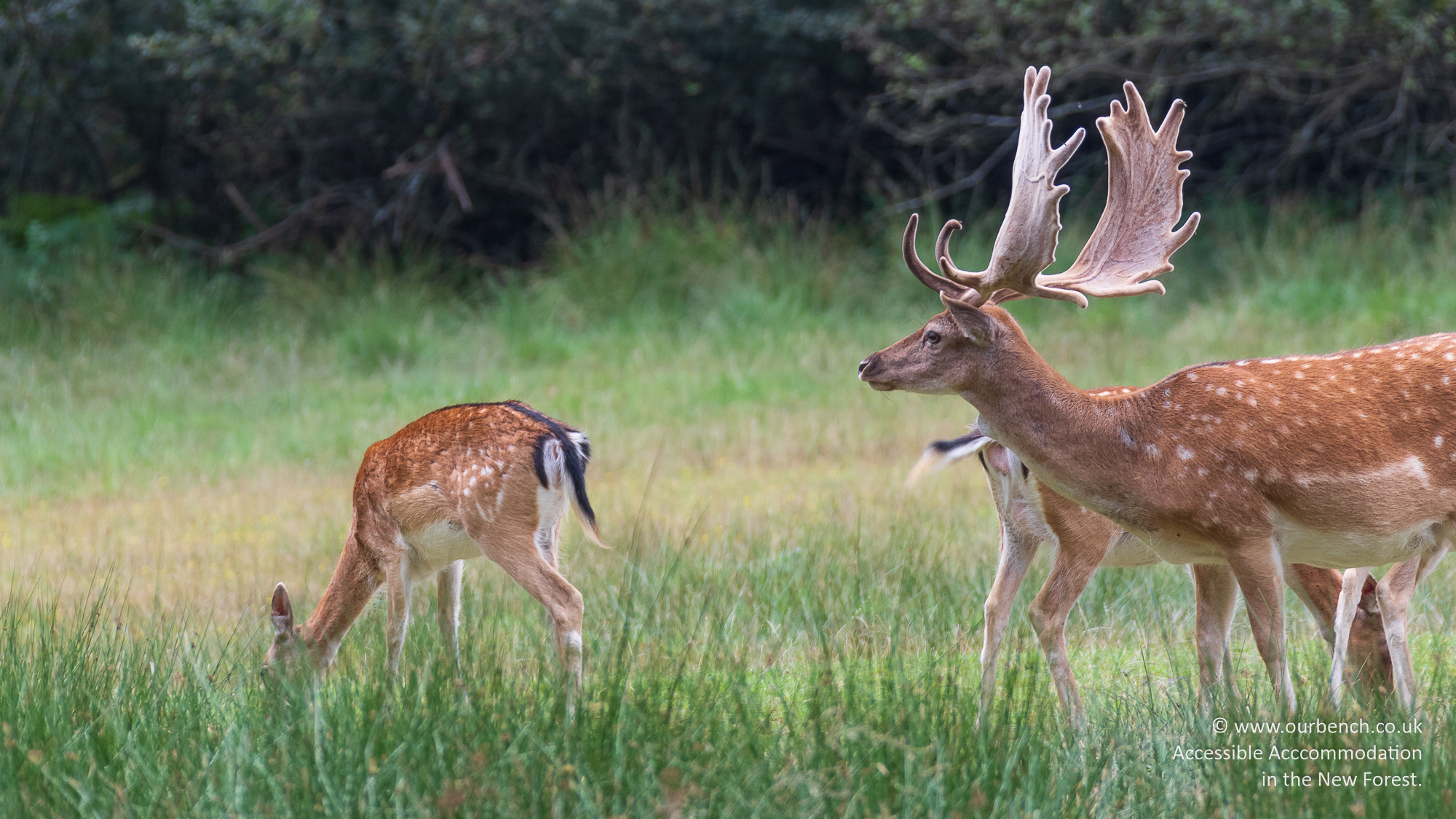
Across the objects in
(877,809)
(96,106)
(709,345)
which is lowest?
(709,345)

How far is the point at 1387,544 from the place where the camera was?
4.25m

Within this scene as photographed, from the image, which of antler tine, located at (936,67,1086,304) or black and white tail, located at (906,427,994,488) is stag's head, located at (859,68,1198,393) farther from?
black and white tail, located at (906,427,994,488)

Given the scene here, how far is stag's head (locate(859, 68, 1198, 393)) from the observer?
4348mm

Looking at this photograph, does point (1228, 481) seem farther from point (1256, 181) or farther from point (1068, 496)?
point (1256, 181)

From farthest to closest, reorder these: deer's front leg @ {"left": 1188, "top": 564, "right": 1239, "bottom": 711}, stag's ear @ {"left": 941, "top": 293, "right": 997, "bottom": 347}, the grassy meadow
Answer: deer's front leg @ {"left": 1188, "top": 564, "right": 1239, "bottom": 711}, stag's ear @ {"left": 941, "top": 293, "right": 997, "bottom": 347}, the grassy meadow

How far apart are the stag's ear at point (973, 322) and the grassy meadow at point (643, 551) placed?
888 millimetres

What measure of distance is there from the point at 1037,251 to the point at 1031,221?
9cm

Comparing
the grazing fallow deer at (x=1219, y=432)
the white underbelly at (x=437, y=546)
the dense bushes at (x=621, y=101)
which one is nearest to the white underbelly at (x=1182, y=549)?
the grazing fallow deer at (x=1219, y=432)

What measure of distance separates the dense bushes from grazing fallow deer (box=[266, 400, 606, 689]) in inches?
359

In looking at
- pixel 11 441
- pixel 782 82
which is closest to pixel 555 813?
pixel 11 441

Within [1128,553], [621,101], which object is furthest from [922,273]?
[621,101]

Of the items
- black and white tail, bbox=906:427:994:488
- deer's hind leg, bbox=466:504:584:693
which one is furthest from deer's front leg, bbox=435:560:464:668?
black and white tail, bbox=906:427:994:488

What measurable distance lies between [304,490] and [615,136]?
857 centimetres

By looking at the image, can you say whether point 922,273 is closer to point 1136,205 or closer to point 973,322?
point 973,322
